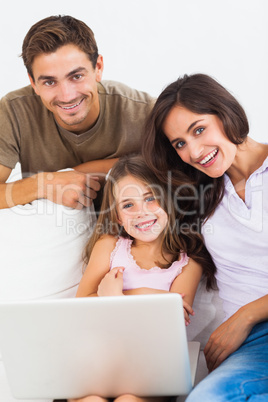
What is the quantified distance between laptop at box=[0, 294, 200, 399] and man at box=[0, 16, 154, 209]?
2.09 feet

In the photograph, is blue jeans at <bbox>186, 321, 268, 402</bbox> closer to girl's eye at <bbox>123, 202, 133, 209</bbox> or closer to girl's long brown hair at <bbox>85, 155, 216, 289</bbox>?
girl's long brown hair at <bbox>85, 155, 216, 289</bbox>

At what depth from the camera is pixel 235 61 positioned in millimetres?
3158

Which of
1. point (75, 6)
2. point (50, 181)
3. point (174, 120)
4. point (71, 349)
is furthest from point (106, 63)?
point (71, 349)

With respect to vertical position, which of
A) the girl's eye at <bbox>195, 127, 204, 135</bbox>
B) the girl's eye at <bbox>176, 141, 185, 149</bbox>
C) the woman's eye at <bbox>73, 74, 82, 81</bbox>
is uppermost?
the woman's eye at <bbox>73, 74, 82, 81</bbox>

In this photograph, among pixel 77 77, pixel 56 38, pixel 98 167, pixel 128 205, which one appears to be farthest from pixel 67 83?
pixel 128 205

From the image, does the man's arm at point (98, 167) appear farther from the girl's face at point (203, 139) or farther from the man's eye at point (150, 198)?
the girl's face at point (203, 139)

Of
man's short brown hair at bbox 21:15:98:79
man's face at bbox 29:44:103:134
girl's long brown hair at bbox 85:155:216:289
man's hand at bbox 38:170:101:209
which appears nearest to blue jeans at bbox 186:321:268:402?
girl's long brown hair at bbox 85:155:216:289

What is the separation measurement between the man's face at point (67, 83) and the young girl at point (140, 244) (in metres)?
0.32

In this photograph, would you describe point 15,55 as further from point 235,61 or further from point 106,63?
point 235,61

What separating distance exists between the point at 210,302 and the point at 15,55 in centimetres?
203

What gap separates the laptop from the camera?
3.88 feet

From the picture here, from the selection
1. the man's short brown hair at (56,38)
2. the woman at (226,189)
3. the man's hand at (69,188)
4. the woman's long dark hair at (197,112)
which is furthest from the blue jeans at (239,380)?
the man's short brown hair at (56,38)

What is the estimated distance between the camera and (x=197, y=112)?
5.11 ft

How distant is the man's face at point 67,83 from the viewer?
1931 millimetres
